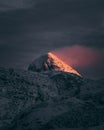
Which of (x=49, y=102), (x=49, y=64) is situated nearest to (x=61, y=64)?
(x=49, y=64)

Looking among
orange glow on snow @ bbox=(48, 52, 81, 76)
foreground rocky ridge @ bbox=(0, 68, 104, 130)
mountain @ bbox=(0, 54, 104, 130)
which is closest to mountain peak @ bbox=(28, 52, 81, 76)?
orange glow on snow @ bbox=(48, 52, 81, 76)

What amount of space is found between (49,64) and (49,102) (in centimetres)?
1183

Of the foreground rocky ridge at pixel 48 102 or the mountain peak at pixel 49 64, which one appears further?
the mountain peak at pixel 49 64

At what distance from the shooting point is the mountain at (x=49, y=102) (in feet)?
62.5

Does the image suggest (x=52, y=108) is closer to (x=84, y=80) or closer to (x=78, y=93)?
(x=78, y=93)

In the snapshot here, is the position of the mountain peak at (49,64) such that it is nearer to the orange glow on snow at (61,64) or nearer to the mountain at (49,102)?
the orange glow on snow at (61,64)

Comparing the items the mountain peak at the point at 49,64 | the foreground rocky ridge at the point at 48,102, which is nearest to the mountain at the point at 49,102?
the foreground rocky ridge at the point at 48,102

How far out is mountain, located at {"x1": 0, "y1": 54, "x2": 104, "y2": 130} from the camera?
62.5 feet

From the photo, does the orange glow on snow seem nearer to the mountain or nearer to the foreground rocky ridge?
the mountain

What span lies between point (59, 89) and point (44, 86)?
1.09 m

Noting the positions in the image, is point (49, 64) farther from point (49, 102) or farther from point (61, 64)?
point (49, 102)

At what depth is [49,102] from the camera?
21.4 metres

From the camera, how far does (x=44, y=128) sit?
18609mm

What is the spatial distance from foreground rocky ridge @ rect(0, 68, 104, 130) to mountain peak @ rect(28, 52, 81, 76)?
3.36 meters
